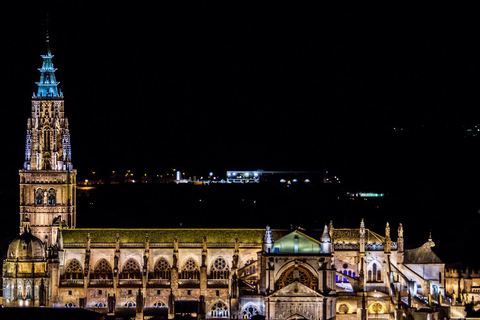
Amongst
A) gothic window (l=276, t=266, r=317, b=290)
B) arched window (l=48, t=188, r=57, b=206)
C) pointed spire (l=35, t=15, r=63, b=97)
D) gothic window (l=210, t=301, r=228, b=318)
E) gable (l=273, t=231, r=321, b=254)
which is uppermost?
pointed spire (l=35, t=15, r=63, b=97)

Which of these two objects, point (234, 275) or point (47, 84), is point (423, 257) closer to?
point (234, 275)

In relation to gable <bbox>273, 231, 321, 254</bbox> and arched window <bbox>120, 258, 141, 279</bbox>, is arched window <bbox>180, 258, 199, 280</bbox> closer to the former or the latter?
arched window <bbox>120, 258, 141, 279</bbox>

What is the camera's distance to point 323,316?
219 ft

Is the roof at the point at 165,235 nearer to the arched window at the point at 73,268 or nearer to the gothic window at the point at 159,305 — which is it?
the arched window at the point at 73,268

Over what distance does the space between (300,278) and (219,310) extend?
7.32m

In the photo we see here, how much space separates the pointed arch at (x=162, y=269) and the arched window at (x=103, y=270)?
3.74 meters

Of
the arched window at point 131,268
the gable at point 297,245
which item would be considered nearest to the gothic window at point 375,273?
the gable at point 297,245

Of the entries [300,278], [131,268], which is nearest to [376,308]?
[300,278]

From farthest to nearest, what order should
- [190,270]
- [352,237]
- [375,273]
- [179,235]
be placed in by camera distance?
[179,235] < [190,270] < [352,237] < [375,273]

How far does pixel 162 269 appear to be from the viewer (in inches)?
2970

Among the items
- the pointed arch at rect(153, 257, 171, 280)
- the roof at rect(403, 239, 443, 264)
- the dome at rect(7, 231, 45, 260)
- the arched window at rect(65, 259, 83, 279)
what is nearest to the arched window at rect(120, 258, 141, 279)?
the pointed arch at rect(153, 257, 171, 280)

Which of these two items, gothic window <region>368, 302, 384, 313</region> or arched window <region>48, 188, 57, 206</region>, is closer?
gothic window <region>368, 302, 384, 313</region>

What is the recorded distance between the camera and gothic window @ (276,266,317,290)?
68312mm

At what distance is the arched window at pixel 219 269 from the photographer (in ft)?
246
